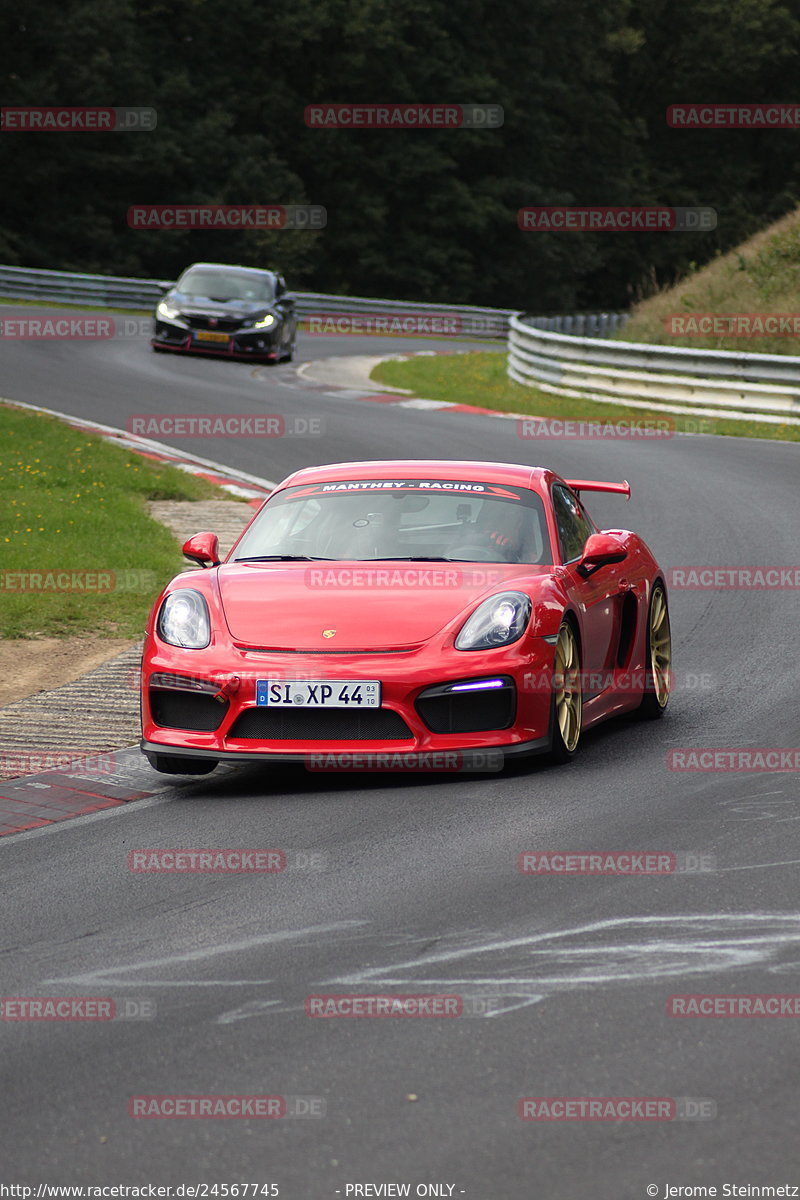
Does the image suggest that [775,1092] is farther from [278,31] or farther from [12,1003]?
[278,31]

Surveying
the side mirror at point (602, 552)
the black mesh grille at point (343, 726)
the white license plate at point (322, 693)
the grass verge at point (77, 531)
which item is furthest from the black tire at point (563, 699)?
the grass verge at point (77, 531)

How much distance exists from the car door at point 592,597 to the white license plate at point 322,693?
4.25 ft

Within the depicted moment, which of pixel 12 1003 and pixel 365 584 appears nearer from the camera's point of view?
pixel 12 1003

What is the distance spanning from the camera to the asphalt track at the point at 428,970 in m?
4.01

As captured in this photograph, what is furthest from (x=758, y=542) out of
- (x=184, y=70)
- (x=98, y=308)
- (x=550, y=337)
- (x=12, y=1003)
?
(x=184, y=70)

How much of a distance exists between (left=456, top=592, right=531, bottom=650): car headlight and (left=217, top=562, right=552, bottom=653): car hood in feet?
0.22

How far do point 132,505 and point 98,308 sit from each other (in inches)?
1047

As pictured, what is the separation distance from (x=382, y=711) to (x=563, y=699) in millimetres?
920

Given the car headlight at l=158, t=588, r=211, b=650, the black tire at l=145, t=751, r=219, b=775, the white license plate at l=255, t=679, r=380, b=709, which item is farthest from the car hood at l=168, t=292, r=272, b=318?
the white license plate at l=255, t=679, r=380, b=709

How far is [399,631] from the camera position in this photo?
7.79 metres

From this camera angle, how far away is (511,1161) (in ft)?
12.9

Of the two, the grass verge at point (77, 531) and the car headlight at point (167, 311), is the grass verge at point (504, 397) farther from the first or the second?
the grass verge at point (77, 531)

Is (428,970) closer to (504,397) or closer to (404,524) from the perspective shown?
(404,524)

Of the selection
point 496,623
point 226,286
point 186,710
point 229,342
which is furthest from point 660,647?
point 226,286
